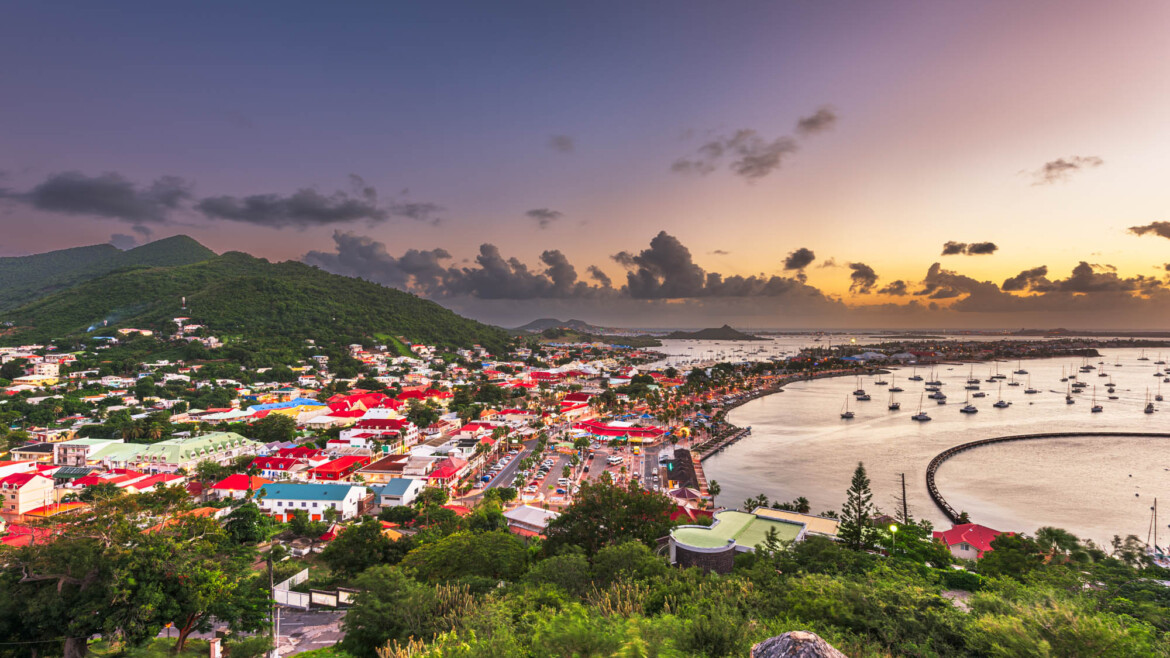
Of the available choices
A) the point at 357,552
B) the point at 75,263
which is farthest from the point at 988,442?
the point at 75,263

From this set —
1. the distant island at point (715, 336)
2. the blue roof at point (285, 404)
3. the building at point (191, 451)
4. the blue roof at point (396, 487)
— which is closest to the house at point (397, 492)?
the blue roof at point (396, 487)

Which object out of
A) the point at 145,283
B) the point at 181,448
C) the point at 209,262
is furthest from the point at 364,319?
the point at 181,448

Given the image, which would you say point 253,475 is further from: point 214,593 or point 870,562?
point 870,562

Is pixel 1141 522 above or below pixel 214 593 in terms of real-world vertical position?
below

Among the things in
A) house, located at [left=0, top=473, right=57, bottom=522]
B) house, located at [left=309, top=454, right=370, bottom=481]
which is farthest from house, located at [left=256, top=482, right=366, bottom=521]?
house, located at [left=0, top=473, right=57, bottom=522]

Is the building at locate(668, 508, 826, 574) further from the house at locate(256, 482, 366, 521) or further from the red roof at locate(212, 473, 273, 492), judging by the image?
the red roof at locate(212, 473, 273, 492)

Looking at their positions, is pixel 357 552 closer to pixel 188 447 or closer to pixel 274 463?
pixel 274 463

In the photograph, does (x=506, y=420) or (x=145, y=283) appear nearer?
(x=506, y=420)

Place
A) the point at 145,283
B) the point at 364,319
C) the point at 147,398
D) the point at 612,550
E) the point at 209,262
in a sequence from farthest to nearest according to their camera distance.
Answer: the point at 209,262, the point at 364,319, the point at 145,283, the point at 147,398, the point at 612,550
